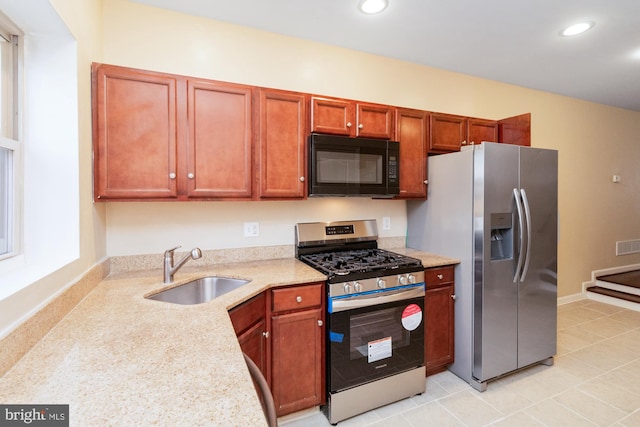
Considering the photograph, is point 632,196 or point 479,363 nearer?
point 479,363

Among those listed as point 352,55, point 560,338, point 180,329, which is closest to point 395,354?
point 180,329

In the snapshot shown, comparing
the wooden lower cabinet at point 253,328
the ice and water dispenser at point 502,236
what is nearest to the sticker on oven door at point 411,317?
the ice and water dispenser at point 502,236

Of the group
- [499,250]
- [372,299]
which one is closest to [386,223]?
[499,250]

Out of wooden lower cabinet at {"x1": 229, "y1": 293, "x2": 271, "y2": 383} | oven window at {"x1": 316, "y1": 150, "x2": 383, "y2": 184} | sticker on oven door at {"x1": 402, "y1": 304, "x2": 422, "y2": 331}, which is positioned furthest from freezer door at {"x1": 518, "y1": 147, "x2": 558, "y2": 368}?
wooden lower cabinet at {"x1": 229, "y1": 293, "x2": 271, "y2": 383}

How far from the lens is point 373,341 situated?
2.00 meters

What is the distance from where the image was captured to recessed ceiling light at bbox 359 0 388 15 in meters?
2.01

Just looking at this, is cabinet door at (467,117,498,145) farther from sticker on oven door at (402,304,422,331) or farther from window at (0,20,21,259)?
window at (0,20,21,259)

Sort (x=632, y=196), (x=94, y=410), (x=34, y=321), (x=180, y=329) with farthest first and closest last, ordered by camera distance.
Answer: (x=632, y=196)
(x=180, y=329)
(x=34, y=321)
(x=94, y=410)

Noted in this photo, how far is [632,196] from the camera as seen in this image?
14.8 feet

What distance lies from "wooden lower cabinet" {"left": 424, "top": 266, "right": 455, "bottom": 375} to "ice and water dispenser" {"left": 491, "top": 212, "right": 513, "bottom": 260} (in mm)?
351

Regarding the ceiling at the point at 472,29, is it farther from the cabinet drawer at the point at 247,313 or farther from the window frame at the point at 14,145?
the cabinet drawer at the point at 247,313

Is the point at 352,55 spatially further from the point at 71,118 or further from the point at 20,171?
the point at 20,171

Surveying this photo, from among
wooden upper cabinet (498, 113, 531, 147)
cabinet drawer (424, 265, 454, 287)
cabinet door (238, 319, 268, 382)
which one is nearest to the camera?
cabinet door (238, 319, 268, 382)

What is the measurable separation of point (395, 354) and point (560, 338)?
7.00 feet
